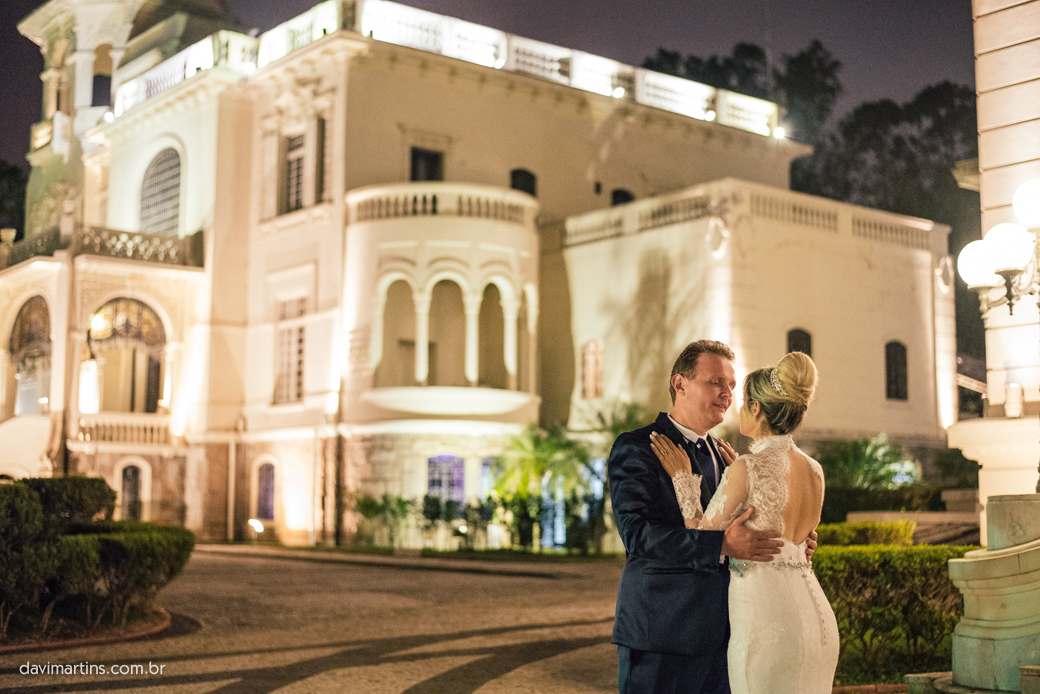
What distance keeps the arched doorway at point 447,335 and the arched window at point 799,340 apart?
26.8 feet

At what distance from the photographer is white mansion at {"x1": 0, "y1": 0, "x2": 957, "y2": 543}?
26594 millimetres

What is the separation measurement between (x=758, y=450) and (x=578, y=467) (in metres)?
21.6

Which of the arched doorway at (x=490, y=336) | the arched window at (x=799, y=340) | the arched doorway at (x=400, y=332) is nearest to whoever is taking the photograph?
the arched window at (x=799, y=340)

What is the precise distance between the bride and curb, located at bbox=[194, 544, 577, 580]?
15.1m

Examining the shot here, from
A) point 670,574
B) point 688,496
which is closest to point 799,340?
point 688,496

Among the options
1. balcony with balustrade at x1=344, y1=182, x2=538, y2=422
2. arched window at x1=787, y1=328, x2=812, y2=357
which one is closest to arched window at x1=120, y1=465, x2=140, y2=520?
balcony with balustrade at x1=344, y1=182, x2=538, y2=422

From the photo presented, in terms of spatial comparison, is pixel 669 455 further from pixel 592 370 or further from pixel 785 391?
pixel 592 370

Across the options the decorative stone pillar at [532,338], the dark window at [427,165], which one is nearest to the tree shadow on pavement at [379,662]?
the decorative stone pillar at [532,338]

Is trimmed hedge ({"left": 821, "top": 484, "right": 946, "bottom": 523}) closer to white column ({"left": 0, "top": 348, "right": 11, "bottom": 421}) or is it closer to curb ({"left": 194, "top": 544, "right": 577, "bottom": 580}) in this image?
curb ({"left": 194, "top": 544, "right": 577, "bottom": 580})

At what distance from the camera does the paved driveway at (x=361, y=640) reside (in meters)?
9.16

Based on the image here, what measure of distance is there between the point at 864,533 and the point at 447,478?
52.4ft

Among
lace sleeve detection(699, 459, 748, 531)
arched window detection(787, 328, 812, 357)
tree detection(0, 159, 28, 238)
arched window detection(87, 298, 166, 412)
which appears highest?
tree detection(0, 159, 28, 238)

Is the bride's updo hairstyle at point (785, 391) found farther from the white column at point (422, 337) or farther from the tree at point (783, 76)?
the tree at point (783, 76)

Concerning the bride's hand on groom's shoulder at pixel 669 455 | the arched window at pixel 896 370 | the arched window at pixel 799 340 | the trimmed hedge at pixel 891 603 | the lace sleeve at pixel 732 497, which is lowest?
the trimmed hedge at pixel 891 603
